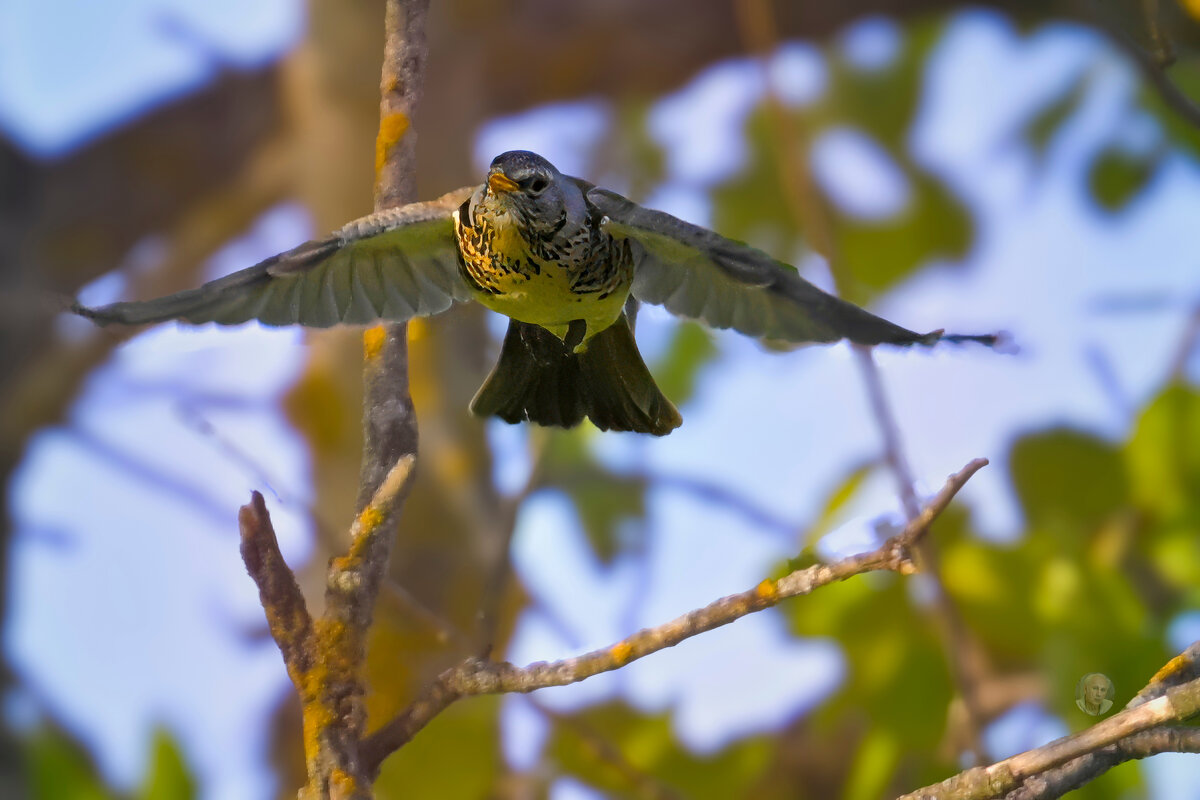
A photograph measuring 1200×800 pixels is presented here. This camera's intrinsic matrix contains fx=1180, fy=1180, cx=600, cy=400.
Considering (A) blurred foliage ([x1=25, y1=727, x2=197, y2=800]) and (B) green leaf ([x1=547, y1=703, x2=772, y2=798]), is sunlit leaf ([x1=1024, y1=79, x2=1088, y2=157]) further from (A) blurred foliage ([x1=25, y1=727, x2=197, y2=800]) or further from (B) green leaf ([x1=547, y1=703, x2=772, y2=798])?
(A) blurred foliage ([x1=25, y1=727, x2=197, y2=800])

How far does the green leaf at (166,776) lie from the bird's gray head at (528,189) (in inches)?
65.4

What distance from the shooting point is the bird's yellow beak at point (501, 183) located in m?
1.18

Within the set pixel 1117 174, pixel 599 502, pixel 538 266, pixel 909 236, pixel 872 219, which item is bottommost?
pixel 538 266

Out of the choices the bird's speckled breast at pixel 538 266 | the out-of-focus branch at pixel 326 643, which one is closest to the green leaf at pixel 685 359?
the bird's speckled breast at pixel 538 266

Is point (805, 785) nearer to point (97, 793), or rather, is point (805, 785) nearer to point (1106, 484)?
point (1106, 484)

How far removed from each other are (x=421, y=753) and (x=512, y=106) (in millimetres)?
1854

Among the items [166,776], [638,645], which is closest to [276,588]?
Result: [638,645]

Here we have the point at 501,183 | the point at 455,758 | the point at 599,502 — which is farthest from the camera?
the point at 599,502

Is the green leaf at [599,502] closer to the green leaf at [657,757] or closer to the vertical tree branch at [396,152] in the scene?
the green leaf at [657,757]

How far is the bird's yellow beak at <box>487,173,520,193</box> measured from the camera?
1.18 metres

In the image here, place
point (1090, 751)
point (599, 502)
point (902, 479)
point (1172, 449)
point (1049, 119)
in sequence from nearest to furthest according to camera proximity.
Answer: point (1090, 751)
point (902, 479)
point (1172, 449)
point (599, 502)
point (1049, 119)

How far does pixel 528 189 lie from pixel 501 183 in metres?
0.03

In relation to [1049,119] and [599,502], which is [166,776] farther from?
[1049,119]

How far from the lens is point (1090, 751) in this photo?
0.76 m
